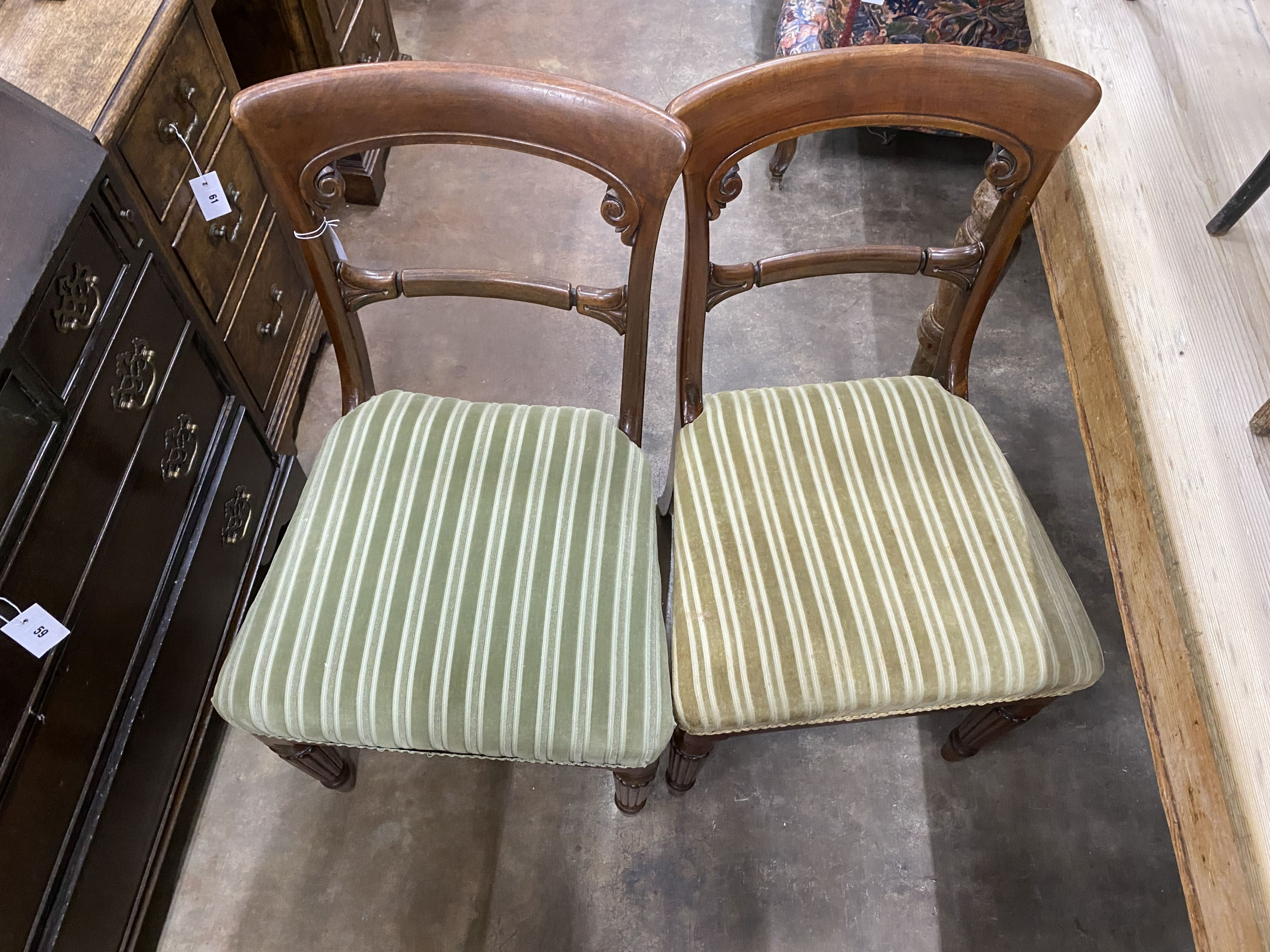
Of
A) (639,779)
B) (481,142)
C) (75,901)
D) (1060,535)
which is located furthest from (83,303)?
(1060,535)

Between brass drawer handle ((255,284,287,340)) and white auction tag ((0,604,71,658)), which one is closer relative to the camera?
white auction tag ((0,604,71,658))

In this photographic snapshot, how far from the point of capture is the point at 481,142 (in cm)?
81

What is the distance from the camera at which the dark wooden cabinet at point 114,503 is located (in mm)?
818

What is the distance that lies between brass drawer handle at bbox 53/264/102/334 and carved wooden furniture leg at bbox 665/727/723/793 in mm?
814

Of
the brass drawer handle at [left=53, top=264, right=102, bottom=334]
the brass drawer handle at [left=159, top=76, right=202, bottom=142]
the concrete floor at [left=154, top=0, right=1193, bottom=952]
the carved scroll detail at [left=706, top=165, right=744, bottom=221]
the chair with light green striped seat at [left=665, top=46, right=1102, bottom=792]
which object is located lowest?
the concrete floor at [left=154, top=0, right=1193, bottom=952]

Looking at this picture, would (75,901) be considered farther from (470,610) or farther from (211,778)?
(470,610)

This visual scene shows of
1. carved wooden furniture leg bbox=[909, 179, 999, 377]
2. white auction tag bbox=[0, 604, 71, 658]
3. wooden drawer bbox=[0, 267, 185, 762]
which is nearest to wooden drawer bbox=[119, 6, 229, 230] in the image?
wooden drawer bbox=[0, 267, 185, 762]

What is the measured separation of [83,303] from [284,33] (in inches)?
42.9

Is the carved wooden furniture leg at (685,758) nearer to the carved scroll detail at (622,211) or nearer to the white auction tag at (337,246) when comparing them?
the carved scroll detail at (622,211)

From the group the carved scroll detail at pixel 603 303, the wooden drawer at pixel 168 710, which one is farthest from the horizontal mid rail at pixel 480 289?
the wooden drawer at pixel 168 710

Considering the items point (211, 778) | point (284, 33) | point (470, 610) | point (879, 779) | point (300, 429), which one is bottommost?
point (879, 779)

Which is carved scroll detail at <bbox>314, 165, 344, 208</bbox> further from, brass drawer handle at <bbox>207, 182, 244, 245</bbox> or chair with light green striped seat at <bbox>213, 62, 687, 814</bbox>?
brass drawer handle at <bbox>207, 182, 244, 245</bbox>

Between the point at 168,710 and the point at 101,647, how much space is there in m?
0.20

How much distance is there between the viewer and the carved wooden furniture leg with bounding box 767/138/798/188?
1.93m
